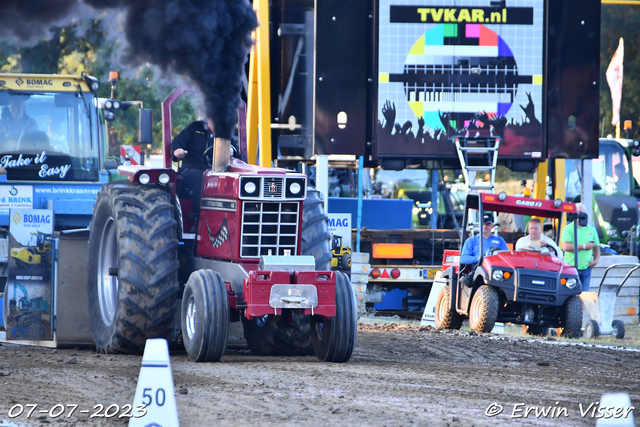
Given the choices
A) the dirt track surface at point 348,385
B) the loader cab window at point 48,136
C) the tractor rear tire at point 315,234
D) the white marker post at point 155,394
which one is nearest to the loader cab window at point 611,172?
the loader cab window at point 48,136

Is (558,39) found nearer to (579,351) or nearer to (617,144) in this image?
(579,351)

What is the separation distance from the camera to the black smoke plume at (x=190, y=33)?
8359 mm

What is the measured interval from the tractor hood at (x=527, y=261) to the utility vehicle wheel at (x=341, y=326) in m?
3.98

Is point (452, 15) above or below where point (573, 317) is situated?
above

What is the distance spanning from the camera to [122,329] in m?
8.04

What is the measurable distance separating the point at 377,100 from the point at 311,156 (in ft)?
4.09

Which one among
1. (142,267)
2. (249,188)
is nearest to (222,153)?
(249,188)

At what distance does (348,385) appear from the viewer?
260 inches

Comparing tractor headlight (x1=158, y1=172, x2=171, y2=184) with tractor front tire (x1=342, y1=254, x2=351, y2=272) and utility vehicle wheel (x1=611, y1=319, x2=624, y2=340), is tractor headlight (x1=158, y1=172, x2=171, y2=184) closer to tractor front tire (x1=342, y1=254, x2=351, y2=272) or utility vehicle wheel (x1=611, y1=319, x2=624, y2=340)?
tractor front tire (x1=342, y1=254, x2=351, y2=272)

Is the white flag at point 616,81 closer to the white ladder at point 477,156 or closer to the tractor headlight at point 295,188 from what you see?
the white ladder at point 477,156

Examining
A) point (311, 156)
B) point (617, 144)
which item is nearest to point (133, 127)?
point (617, 144)

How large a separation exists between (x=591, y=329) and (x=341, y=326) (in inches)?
211
